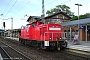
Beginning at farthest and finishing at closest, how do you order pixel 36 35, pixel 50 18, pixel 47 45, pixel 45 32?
pixel 50 18
pixel 36 35
pixel 45 32
pixel 47 45

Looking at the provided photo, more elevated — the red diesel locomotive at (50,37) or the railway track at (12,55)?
the red diesel locomotive at (50,37)

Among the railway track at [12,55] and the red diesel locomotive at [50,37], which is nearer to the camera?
the railway track at [12,55]

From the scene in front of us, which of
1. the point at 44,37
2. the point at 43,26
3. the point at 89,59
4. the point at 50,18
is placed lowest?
the point at 89,59

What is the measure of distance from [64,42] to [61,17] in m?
42.8

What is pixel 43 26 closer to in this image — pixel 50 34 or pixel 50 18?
pixel 50 34

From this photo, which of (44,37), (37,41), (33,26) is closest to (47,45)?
(44,37)

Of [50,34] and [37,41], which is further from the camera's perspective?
[37,41]

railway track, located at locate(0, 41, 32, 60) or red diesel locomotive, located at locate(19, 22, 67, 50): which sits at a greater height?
red diesel locomotive, located at locate(19, 22, 67, 50)

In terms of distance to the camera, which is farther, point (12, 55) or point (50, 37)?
point (50, 37)

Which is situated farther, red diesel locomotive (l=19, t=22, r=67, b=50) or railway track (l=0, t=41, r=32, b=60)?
red diesel locomotive (l=19, t=22, r=67, b=50)

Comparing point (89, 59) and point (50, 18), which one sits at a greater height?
point (50, 18)

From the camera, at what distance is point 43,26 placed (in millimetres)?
19500

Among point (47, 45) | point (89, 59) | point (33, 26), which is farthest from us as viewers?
point (33, 26)

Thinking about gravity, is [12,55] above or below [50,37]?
below
